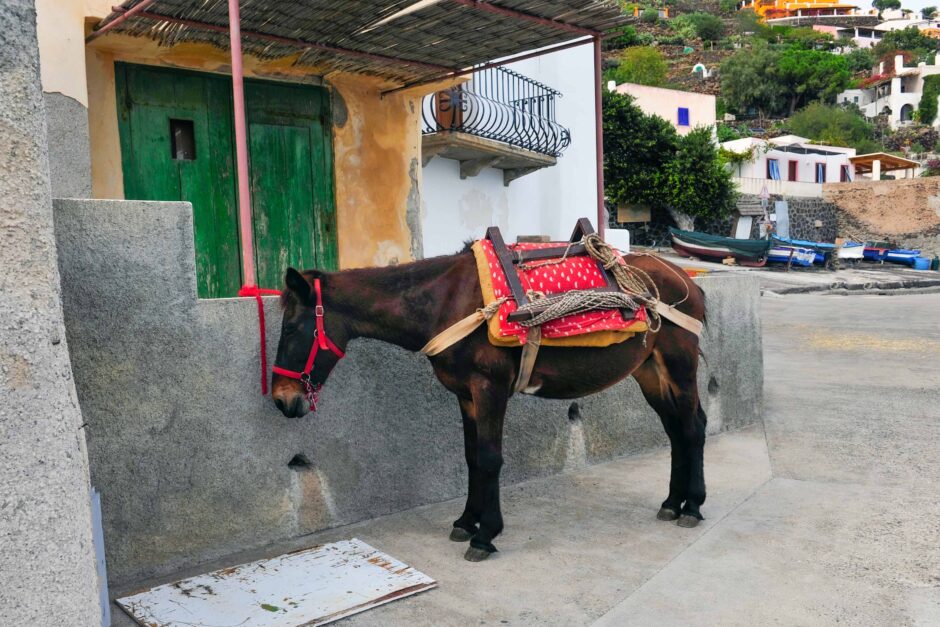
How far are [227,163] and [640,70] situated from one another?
61.0 metres

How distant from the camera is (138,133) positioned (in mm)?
6297

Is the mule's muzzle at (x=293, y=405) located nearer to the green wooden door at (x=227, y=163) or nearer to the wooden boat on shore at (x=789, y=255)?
the green wooden door at (x=227, y=163)

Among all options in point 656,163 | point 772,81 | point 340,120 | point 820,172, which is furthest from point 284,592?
point 772,81

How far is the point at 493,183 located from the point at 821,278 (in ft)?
61.9

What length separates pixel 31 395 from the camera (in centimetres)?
203

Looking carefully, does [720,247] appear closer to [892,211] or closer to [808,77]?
[892,211]

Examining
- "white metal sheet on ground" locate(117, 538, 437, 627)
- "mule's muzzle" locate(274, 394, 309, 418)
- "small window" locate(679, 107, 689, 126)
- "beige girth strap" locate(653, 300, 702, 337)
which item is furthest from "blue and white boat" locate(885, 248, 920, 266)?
"mule's muzzle" locate(274, 394, 309, 418)

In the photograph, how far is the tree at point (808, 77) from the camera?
2616 inches

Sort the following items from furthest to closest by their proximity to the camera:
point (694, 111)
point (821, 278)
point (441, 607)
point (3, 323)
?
point (694, 111)
point (821, 278)
point (441, 607)
point (3, 323)

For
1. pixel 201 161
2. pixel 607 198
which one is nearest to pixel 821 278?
pixel 607 198

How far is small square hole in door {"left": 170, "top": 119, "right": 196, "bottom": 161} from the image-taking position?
21.5 feet

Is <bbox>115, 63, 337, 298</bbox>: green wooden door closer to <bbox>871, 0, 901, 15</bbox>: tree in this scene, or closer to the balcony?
the balcony

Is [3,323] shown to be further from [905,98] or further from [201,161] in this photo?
[905,98]

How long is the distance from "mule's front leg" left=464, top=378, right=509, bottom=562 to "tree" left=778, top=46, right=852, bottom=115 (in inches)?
2755
